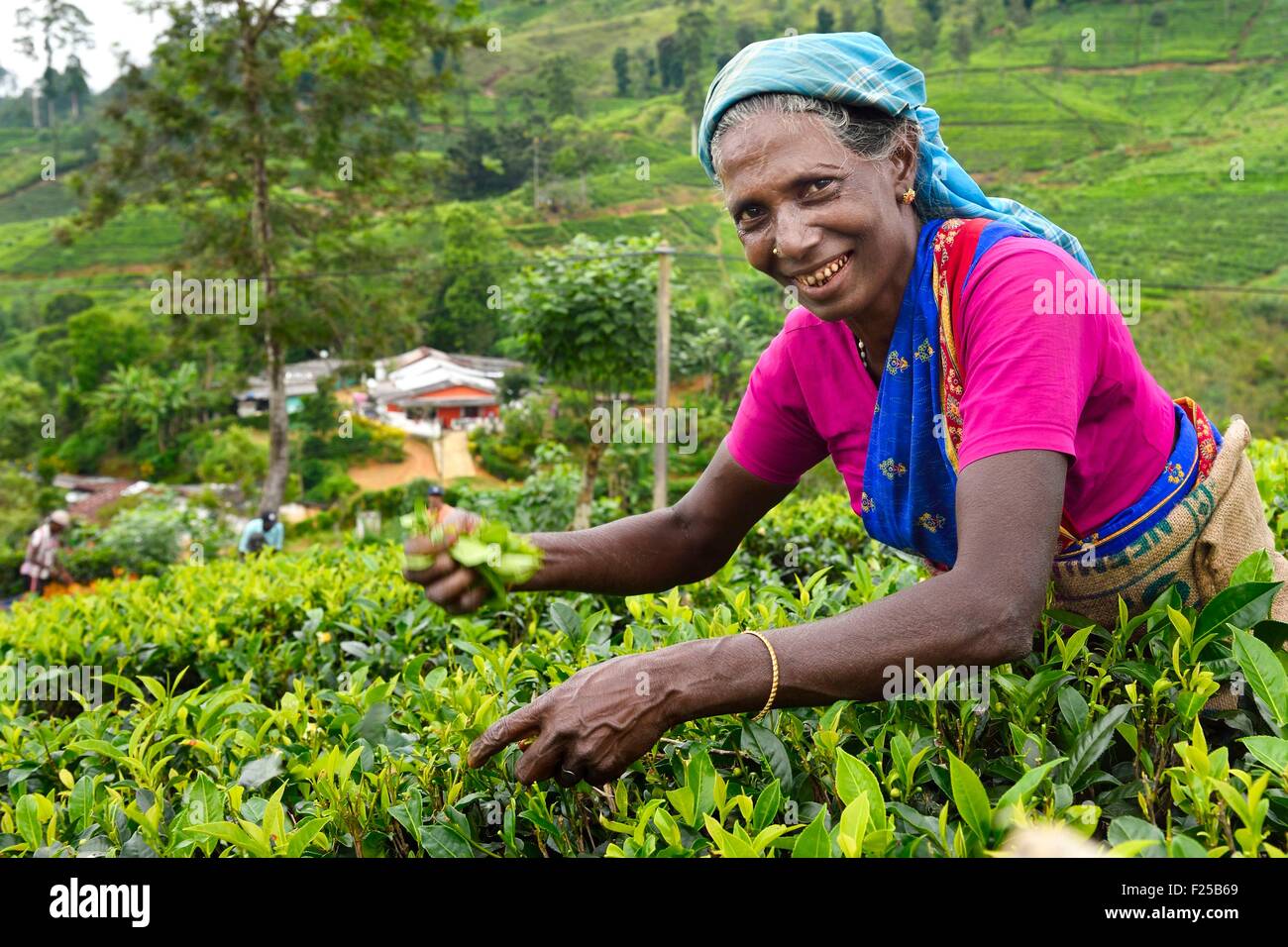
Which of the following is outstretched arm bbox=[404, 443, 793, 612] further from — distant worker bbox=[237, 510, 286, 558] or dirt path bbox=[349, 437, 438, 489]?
dirt path bbox=[349, 437, 438, 489]

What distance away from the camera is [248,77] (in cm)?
1933

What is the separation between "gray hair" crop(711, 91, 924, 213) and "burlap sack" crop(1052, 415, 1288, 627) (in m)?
0.66

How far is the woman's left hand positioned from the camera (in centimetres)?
129

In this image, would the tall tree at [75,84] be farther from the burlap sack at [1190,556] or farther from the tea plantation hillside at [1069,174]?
the burlap sack at [1190,556]

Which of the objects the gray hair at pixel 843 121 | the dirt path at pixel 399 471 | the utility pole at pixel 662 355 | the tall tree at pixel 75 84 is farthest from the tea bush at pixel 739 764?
the tall tree at pixel 75 84

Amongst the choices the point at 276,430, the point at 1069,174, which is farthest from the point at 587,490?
the point at 1069,174

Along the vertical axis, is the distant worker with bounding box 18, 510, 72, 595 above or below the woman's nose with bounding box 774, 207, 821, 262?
below

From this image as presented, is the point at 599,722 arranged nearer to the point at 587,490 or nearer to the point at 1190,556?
the point at 1190,556

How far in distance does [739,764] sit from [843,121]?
90cm

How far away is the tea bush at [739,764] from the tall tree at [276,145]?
18.0 meters

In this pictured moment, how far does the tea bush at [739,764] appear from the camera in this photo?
115 centimetres

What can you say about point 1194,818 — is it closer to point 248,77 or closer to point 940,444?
point 940,444

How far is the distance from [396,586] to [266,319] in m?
17.3

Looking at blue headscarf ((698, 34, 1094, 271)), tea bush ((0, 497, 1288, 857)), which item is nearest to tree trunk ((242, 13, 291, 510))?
tea bush ((0, 497, 1288, 857))
